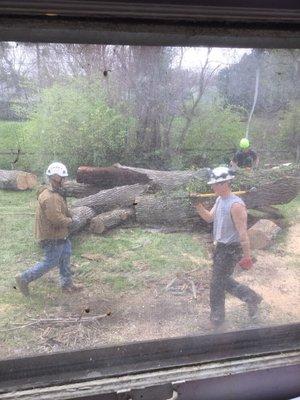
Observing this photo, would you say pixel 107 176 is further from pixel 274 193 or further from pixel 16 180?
pixel 274 193

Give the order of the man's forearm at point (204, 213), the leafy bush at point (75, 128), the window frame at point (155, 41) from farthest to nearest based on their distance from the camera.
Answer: the man's forearm at point (204, 213) → the leafy bush at point (75, 128) → the window frame at point (155, 41)

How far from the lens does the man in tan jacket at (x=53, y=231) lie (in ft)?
2.50

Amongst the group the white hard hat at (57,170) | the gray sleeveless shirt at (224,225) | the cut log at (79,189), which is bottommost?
the gray sleeveless shirt at (224,225)

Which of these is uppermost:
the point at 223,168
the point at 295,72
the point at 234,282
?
the point at 295,72

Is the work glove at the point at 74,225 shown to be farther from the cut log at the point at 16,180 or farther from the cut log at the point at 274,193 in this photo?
the cut log at the point at 274,193

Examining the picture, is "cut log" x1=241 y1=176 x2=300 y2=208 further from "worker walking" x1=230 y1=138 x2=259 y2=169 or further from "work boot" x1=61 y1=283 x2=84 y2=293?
"work boot" x1=61 y1=283 x2=84 y2=293

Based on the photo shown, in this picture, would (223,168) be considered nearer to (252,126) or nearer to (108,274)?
(252,126)

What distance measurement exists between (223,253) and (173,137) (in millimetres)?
282

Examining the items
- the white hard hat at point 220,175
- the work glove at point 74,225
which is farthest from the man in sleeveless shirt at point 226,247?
the work glove at point 74,225

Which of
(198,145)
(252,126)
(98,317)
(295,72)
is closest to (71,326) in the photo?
(98,317)

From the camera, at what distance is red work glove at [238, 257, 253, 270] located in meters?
0.87

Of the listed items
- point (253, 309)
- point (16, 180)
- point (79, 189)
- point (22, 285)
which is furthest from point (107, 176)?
point (253, 309)

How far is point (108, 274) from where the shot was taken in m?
0.81

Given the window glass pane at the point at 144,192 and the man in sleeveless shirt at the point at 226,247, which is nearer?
the window glass pane at the point at 144,192
